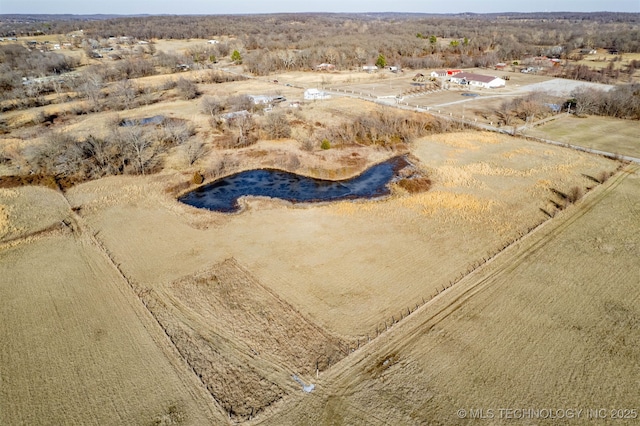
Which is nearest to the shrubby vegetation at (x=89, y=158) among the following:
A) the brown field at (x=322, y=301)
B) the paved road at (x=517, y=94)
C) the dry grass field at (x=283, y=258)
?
the brown field at (x=322, y=301)

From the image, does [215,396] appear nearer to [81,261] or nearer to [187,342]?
[187,342]

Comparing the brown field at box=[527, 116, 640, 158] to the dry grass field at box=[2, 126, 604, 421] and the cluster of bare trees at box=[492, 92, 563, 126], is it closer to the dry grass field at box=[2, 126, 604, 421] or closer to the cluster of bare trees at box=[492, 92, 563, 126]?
the cluster of bare trees at box=[492, 92, 563, 126]

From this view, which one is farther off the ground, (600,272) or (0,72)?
(0,72)

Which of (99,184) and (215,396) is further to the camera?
(99,184)

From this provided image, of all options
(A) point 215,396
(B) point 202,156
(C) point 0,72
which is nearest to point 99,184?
(B) point 202,156

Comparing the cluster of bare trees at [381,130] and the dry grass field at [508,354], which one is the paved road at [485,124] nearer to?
the cluster of bare trees at [381,130]

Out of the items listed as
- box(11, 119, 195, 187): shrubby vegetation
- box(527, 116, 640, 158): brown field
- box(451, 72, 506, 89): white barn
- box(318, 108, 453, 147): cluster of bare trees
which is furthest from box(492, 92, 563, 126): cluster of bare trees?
box(11, 119, 195, 187): shrubby vegetation
